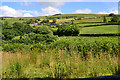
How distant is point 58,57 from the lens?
4773 mm

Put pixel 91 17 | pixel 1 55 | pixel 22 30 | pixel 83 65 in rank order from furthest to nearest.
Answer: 1. pixel 91 17
2. pixel 22 30
3. pixel 1 55
4. pixel 83 65

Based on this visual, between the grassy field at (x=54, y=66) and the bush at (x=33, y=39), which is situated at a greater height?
the bush at (x=33, y=39)

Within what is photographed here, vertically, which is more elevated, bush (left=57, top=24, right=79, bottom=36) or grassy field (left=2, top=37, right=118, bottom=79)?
bush (left=57, top=24, right=79, bottom=36)

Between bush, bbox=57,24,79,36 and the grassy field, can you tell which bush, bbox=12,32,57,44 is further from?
bush, bbox=57,24,79,36

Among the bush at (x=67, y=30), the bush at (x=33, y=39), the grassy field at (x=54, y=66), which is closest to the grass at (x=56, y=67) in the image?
the grassy field at (x=54, y=66)

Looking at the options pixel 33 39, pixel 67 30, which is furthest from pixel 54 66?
pixel 67 30

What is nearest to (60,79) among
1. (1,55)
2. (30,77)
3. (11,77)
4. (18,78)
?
(30,77)

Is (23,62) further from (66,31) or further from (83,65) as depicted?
(66,31)

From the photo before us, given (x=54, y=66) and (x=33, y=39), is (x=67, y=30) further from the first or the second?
(x=54, y=66)

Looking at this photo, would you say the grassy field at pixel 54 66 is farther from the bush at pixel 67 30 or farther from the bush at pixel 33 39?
the bush at pixel 67 30

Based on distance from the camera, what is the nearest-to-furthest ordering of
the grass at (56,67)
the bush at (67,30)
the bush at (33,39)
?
the grass at (56,67) < the bush at (33,39) < the bush at (67,30)

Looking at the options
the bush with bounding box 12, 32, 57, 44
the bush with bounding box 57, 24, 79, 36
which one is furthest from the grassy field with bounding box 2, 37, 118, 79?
the bush with bounding box 57, 24, 79, 36

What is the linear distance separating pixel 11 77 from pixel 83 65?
2.62 m

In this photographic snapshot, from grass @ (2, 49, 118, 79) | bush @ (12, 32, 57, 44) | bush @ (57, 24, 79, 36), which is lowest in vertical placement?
grass @ (2, 49, 118, 79)
